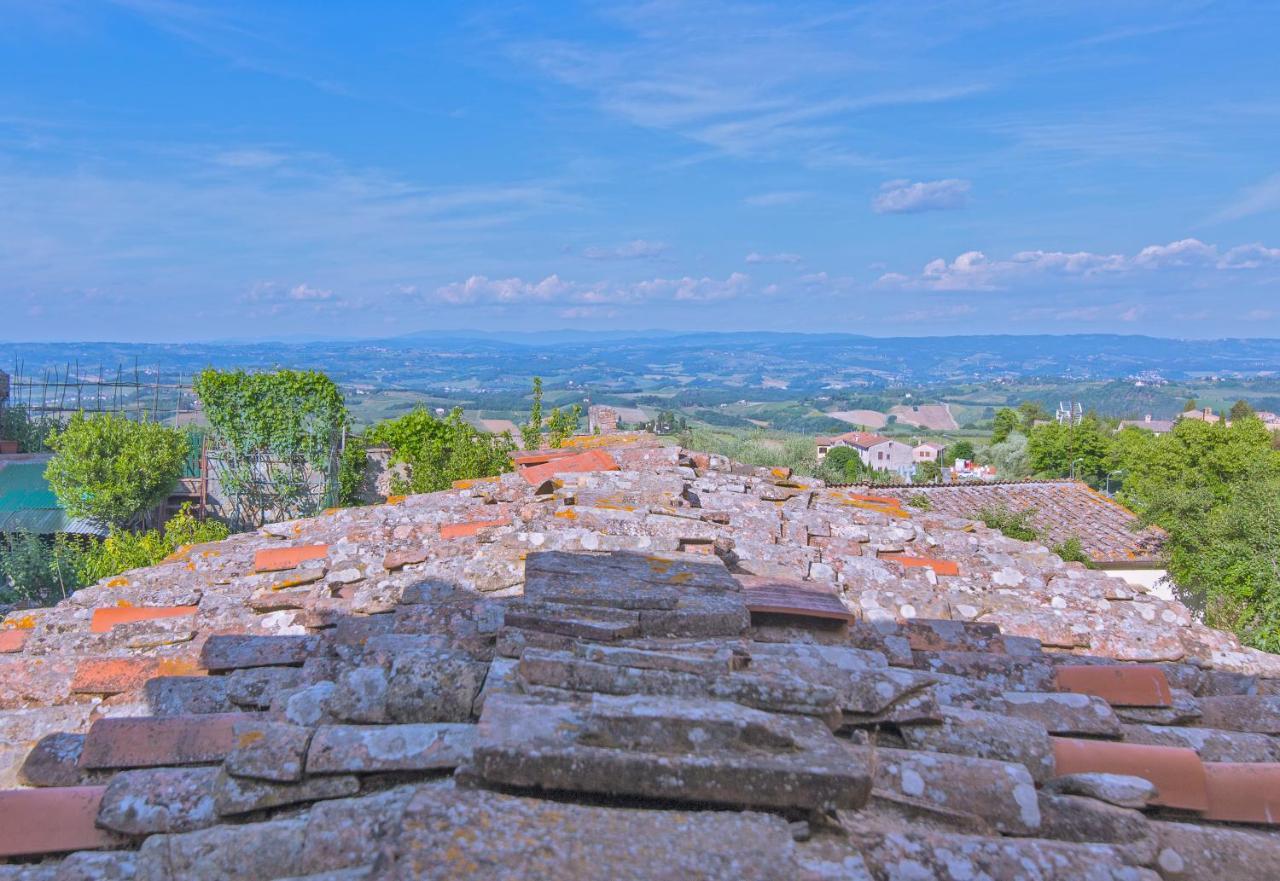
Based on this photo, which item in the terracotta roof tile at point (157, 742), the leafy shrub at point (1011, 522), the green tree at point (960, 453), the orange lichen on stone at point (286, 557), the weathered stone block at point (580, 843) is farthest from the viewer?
the green tree at point (960, 453)

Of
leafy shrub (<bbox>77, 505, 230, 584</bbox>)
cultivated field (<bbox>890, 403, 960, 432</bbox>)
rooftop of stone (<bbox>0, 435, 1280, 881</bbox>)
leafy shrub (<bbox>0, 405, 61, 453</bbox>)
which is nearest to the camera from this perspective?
rooftop of stone (<bbox>0, 435, 1280, 881</bbox>)

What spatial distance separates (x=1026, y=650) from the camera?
5.17 meters

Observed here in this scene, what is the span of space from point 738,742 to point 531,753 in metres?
0.57

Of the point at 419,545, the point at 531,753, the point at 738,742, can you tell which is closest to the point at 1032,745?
the point at 738,742

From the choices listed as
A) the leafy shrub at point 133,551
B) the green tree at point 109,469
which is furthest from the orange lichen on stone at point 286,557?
the green tree at point 109,469

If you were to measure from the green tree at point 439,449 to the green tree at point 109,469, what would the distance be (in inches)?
227

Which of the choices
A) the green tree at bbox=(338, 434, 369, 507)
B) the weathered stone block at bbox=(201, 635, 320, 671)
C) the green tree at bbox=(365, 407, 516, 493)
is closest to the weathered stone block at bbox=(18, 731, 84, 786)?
the weathered stone block at bbox=(201, 635, 320, 671)

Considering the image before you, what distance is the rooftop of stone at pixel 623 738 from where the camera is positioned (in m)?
2.17

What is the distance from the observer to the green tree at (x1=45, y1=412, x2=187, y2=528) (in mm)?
21484

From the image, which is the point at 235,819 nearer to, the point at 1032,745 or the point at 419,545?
the point at 1032,745

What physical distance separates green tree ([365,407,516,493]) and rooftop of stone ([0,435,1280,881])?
1556 cm

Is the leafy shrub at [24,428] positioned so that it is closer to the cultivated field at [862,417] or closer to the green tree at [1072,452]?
the green tree at [1072,452]

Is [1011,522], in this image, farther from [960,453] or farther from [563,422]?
[960,453]

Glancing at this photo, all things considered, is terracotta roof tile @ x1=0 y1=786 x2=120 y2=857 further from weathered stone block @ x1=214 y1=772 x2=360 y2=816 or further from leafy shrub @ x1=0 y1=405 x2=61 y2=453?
leafy shrub @ x1=0 y1=405 x2=61 y2=453
